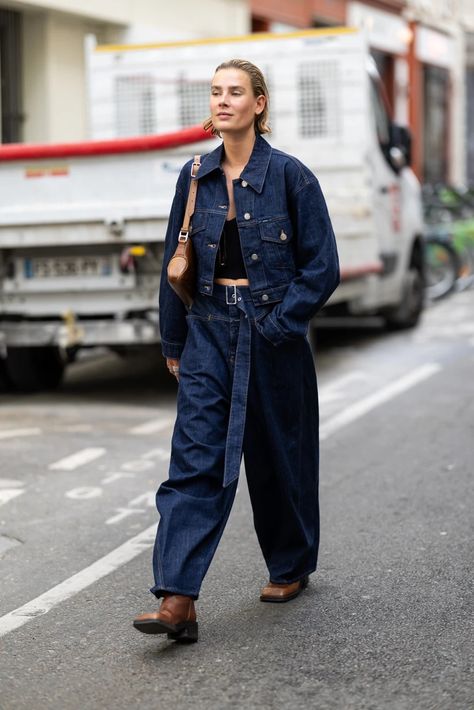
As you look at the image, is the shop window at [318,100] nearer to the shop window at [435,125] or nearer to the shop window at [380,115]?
the shop window at [380,115]

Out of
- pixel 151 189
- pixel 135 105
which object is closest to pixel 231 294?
pixel 151 189

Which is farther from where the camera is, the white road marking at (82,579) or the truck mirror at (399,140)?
the truck mirror at (399,140)

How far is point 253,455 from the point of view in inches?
193

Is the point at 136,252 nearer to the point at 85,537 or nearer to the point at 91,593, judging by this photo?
the point at 85,537

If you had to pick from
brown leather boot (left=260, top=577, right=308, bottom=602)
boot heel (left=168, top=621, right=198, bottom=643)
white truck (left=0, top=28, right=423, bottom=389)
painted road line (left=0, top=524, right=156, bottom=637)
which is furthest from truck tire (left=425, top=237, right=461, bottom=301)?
boot heel (left=168, top=621, right=198, bottom=643)

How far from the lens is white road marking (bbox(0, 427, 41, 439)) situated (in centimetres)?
865

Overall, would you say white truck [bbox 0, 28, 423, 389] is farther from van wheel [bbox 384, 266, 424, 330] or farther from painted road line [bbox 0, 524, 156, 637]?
painted road line [bbox 0, 524, 156, 637]

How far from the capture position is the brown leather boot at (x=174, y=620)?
4449mm

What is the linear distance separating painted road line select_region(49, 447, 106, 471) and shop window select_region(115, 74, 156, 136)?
15.2 ft

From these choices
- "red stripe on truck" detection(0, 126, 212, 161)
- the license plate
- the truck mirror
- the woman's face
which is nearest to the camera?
the woman's face

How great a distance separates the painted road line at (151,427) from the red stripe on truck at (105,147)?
66.7 inches

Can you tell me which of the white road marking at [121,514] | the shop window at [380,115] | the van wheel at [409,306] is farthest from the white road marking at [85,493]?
→ the van wheel at [409,306]

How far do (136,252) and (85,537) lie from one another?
11.8 ft

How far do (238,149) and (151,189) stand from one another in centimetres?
469
